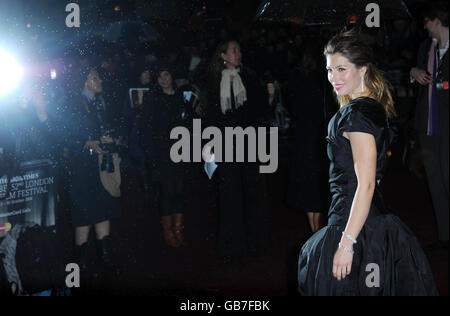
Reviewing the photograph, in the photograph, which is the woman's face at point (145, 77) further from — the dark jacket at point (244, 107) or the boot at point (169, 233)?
the dark jacket at point (244, 107)

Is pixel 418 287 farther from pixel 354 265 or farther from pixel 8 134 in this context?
pixel 8 134

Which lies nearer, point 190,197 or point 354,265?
point 354,265

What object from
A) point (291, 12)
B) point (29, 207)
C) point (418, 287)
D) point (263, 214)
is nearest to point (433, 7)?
point (291, 12)

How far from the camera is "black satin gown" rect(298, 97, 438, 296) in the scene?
2441 millimetres

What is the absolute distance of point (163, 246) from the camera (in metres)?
5.36

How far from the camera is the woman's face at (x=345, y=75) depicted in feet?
8.37

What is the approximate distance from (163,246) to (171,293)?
1191 millimetres

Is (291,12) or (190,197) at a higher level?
(291,12)

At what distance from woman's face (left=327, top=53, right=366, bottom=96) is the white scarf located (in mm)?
2067

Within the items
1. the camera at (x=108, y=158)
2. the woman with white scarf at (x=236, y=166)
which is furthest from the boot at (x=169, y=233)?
the camera at (x=108, y=158)

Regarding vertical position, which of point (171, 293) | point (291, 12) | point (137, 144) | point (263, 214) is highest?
point (291, 12)

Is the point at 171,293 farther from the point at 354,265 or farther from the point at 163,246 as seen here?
the point at 354,265
